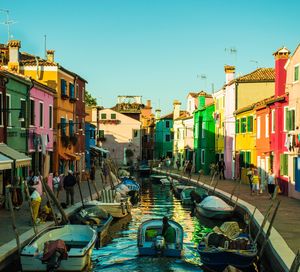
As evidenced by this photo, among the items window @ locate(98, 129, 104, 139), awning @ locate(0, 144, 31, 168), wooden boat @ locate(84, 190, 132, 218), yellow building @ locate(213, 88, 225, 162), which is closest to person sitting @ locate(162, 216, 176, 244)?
awning @ locate(0, 144, 31, 168)

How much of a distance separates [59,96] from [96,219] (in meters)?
18.0

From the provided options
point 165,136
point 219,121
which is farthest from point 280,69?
point 165,136

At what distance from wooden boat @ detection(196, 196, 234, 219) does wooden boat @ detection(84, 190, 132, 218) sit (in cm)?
396

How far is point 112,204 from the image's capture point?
27609mm

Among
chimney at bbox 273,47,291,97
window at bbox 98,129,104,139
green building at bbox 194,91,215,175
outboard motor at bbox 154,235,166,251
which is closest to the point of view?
outboard motor at bbox 154,235,166,251

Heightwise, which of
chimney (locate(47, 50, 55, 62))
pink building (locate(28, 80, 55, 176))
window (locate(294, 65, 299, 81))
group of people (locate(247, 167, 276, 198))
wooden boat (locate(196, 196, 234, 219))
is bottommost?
wooden boat (locate(196, 196, 234, 219))

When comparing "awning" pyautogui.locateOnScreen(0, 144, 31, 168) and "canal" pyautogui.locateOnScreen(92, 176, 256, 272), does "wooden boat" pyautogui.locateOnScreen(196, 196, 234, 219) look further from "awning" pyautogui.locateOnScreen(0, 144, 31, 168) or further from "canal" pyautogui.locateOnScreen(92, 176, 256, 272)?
"awning" pyautogui.locateOnScreen(0, 144, 31, 168)

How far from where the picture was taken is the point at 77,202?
29.1 m

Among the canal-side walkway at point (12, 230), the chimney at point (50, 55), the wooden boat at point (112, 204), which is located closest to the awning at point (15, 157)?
the canal-side walkway at point (12, 230)

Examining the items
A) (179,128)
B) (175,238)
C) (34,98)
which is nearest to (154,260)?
(175,238)

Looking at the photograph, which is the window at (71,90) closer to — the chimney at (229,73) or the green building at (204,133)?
the chimney at (229,73)

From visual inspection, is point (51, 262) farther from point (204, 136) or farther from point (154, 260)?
point (204, 136)

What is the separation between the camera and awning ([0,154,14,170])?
21.1 m

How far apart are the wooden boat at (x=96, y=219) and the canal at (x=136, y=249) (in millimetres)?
424
